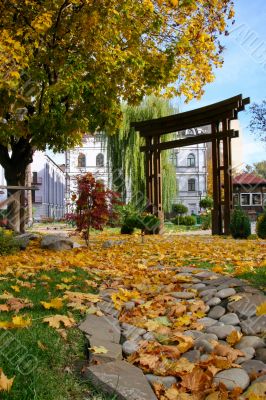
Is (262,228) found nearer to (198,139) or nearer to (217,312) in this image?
(198,139)

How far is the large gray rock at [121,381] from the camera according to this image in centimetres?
314

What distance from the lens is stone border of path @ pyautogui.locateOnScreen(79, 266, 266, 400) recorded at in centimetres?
330

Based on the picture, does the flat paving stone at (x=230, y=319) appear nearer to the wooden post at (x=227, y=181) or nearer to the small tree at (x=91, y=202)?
the small tree at (x=91, y=202)

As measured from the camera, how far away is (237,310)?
185 inches

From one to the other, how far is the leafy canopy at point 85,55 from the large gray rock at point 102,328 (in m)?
5.74

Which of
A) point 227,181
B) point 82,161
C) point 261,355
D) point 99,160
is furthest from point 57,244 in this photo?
point 82,161

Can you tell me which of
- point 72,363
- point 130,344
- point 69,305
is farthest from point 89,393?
point 69,305

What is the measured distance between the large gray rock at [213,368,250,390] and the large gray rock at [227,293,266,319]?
3.39ft

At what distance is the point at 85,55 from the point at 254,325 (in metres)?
8.41

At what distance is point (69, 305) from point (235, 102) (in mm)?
12089

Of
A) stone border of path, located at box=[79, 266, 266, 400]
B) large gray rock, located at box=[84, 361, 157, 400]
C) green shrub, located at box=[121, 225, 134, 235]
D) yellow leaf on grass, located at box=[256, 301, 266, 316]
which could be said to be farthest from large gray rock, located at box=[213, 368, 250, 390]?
green shrub, located at box=[121, 225, 134, 235]

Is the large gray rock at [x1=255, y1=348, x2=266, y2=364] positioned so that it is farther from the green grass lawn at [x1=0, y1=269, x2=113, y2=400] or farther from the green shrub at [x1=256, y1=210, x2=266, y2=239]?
the green shrub at [x1=256, y1=210, x2=266, y2=239]

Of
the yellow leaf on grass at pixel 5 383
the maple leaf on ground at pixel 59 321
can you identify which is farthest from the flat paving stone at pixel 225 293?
the yellow leaf on grass at pixel 5 383

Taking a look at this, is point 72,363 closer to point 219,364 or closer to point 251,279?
point 219,364
